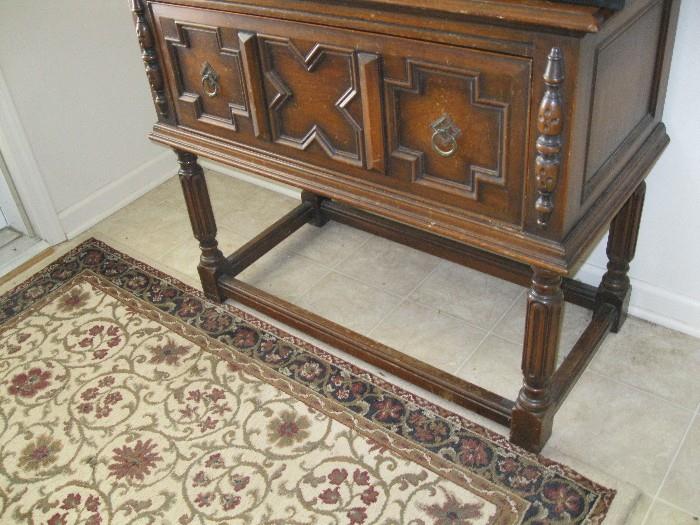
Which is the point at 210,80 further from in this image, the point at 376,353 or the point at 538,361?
the point at 538,361

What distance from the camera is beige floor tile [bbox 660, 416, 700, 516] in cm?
153

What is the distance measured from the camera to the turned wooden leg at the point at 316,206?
2.41 metres

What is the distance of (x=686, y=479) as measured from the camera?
157cm

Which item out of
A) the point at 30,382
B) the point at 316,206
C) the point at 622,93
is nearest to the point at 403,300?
the point at 316,206

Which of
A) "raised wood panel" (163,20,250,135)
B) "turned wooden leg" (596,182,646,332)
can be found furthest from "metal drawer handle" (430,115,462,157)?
"turned wooden leg" (596,182,646,332)

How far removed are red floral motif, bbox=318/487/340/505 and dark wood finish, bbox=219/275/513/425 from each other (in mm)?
352

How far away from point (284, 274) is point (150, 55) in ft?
2.65

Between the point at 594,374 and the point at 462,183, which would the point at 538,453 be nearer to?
the point at 594,374

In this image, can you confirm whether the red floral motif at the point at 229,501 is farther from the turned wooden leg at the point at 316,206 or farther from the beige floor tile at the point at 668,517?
the turned wooden leg at the point at 316,206

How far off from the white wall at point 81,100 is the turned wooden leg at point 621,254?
1765mm

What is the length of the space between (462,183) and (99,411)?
1121 millimetres

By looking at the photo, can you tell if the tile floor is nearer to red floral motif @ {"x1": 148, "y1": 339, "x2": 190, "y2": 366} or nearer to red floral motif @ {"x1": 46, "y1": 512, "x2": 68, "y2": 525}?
red floral motif @ {"x1": 148, "y1": 339, "x2": 190, "y2": 366}

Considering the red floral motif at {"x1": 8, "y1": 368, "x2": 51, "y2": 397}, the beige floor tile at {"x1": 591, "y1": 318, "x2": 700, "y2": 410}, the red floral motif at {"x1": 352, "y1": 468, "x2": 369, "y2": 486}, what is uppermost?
the red floral motif at {"x1": 8, "y1": 368, "x2": 51, "y2": 397}

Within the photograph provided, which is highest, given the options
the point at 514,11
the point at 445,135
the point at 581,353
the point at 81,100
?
the point at 514,11
